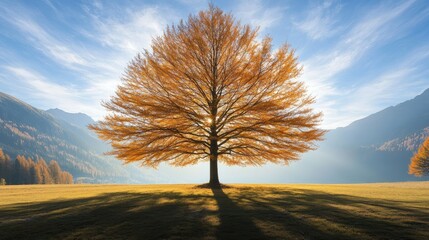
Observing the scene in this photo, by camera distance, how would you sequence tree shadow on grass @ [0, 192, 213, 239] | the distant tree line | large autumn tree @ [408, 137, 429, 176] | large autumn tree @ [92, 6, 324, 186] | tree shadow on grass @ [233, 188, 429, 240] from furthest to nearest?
1. the distant tree line
2. large autumn tree @ [408, 137, 429, 176]
3. large autumn tree @ [92, 6, 324, 186]
4. tree shadow on grass @ [0, 192, 213, 239]
5. tree shadow on grass @ [233, 188, 429, 240]

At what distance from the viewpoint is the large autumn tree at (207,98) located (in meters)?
16.0

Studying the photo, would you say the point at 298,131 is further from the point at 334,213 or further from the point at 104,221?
the point at 104,221

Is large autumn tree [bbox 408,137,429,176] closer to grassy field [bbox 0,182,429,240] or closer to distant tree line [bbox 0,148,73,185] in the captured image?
grassy field [bbox 0,182,429,240]

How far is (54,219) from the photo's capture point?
805cm

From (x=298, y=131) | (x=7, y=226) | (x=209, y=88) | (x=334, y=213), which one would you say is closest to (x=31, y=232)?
(x=7, y=226)

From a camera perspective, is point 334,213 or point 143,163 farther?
point 143,163

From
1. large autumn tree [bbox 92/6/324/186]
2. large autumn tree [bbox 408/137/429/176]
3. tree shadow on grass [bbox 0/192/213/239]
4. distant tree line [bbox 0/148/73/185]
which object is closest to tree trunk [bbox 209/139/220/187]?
large autumn tree [bbox 92/6/324/186]

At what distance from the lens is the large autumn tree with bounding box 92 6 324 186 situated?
52.6ft

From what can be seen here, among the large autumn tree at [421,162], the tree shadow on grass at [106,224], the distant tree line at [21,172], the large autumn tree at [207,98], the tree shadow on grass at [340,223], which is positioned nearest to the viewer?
the tree shadow on grass at [340,223]

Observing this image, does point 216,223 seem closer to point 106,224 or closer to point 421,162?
point 106,224

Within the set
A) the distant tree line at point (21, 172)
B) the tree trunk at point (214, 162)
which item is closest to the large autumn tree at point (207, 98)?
the tree trunk at point (214, 162)

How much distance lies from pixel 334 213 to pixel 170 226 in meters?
5.13

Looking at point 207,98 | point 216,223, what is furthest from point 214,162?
point 216,223

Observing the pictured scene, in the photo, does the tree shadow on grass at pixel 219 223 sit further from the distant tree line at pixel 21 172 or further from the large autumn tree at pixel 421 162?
the distant tree line at pixel 21 172
